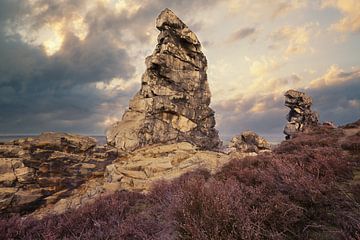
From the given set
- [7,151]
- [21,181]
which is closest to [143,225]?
[21,181]

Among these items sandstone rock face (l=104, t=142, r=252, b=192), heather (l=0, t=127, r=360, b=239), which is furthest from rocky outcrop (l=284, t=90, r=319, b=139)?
heather (l=0, t=127, r=360, b=239)

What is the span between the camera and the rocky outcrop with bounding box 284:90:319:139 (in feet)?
163

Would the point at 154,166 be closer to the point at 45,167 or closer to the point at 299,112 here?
the point at 45,167

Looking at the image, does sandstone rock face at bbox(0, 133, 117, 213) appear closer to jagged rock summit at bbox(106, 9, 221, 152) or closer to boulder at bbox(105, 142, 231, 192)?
boulder at bbox(105, 142, 231, 192)

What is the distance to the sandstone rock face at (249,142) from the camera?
1607 inches

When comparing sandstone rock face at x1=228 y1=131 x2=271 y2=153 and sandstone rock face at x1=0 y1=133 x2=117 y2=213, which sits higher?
sandstone rock face at x1=228 y1=131 x2=271 y2=153

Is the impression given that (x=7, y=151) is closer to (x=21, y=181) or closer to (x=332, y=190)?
(x=21, y=181)

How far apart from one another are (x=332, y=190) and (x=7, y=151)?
66.7ft

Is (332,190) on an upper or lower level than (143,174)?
upper

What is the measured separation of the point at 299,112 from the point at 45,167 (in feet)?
158

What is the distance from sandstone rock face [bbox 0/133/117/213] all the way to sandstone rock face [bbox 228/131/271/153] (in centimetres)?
2571

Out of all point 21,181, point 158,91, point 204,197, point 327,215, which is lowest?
point 21,181

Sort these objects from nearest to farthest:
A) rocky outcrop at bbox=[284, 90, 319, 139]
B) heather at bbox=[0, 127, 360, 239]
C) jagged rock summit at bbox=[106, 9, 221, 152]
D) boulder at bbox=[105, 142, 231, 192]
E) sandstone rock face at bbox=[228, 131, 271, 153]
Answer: heather at bbox=[0, 127, 360, 239] < boulder at bbox=[105, 142, 231, 192] < jagged rock summit at bbox=[106, 9, 221, 152] < sandstone rock face at bbox=[228, 131, 271, 153] < rocky outcrop at bbox=[284, 90, 319, 139]

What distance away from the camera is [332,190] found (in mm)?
4656
